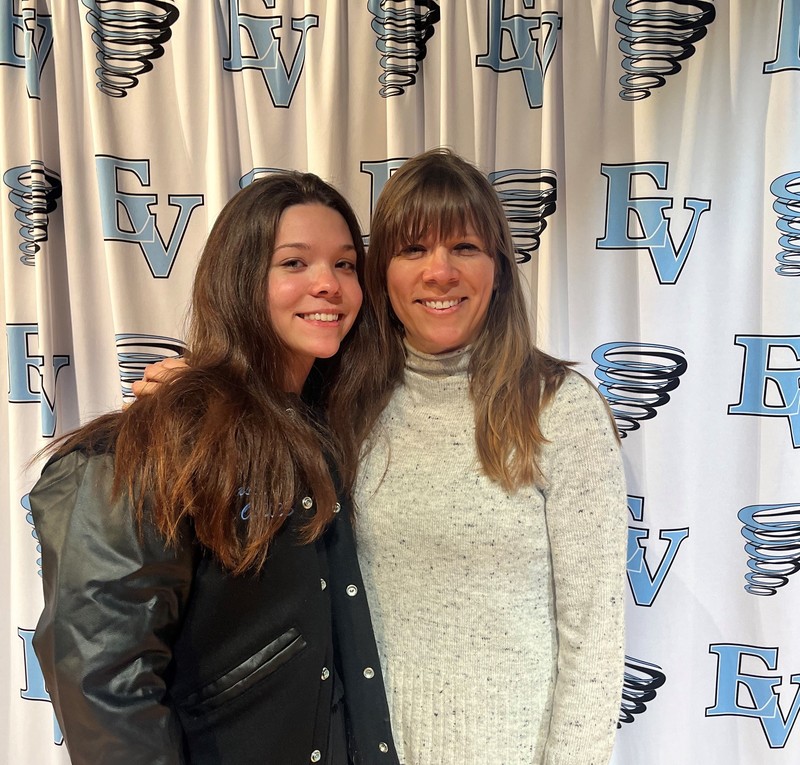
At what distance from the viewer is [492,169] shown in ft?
4.90

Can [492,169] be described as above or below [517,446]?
above

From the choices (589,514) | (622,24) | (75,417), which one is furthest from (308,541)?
(622,24)

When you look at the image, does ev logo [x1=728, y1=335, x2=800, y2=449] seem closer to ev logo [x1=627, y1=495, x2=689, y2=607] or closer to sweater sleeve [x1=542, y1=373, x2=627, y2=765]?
ev logo [x1=627, y1=495, x2=689, y2=607]

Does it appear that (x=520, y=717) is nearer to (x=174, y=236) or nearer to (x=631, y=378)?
(x=631, y=378)

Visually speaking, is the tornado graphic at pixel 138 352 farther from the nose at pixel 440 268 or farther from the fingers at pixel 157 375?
the nose at pixel 440 268

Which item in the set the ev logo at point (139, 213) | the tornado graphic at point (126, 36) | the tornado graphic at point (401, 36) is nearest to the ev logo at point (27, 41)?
the tornado graphic at point (126, 36)

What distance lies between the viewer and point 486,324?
1.15m

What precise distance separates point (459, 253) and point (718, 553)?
43.9 inches

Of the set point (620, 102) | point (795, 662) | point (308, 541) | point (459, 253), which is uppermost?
point (620, 102)

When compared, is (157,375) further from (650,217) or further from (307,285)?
(650,217)

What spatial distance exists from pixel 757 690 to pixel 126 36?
8.07 feet

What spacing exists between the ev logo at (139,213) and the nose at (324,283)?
2.46 ft

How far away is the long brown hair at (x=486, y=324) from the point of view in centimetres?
104

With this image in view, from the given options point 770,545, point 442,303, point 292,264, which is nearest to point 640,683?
point 770,545
